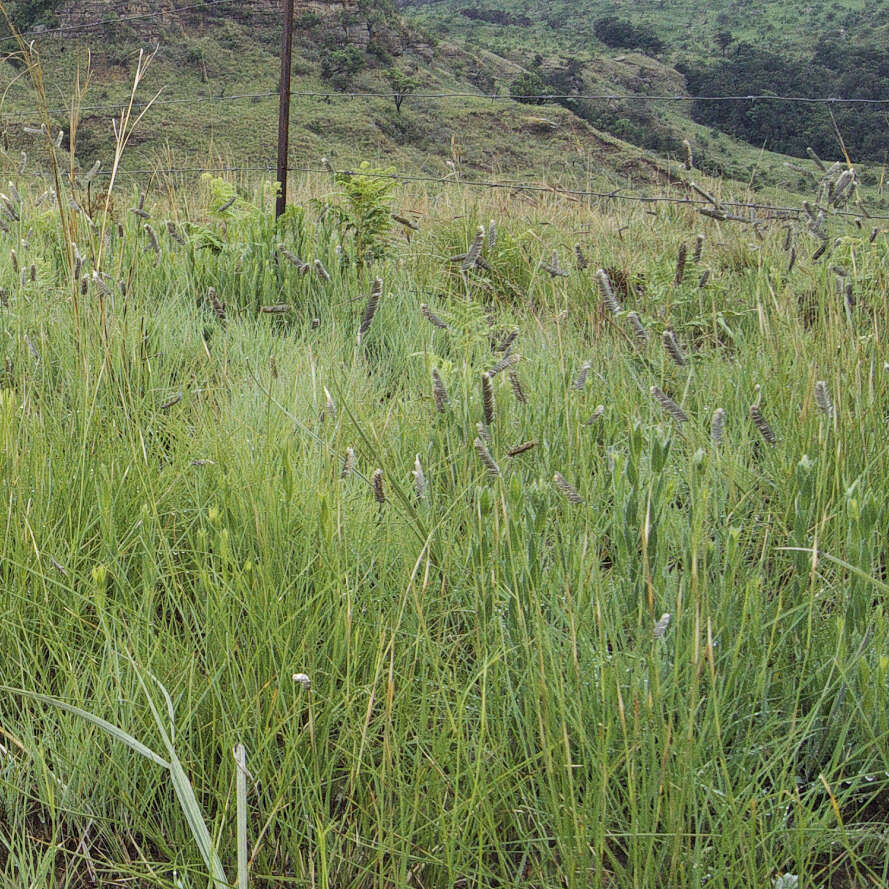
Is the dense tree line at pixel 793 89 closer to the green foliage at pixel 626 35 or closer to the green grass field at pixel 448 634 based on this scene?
the green foliage at pixel 626 35

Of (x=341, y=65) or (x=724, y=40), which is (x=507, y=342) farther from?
(x=724, y=40)

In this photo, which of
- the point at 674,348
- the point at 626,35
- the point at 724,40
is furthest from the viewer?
the point at 626,35

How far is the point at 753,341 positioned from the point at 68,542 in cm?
262

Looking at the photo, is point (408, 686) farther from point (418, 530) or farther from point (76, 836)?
point (76, 836)

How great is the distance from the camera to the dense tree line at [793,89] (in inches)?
1647

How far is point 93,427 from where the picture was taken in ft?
7.11

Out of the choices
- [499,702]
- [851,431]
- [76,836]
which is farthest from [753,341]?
[76,836]

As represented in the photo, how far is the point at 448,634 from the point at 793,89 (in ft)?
213

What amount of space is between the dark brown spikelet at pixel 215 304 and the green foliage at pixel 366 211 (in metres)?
1.07

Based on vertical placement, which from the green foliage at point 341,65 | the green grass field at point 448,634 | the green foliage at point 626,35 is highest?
the green foliage at point 626,35

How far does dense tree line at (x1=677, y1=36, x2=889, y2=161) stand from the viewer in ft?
137

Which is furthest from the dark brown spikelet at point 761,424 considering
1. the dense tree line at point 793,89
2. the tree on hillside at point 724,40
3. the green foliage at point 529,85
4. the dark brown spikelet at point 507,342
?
the tree on hillside at point 724,40

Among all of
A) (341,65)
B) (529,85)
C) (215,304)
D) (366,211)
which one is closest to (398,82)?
(341,65)

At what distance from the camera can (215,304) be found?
10.9ft
